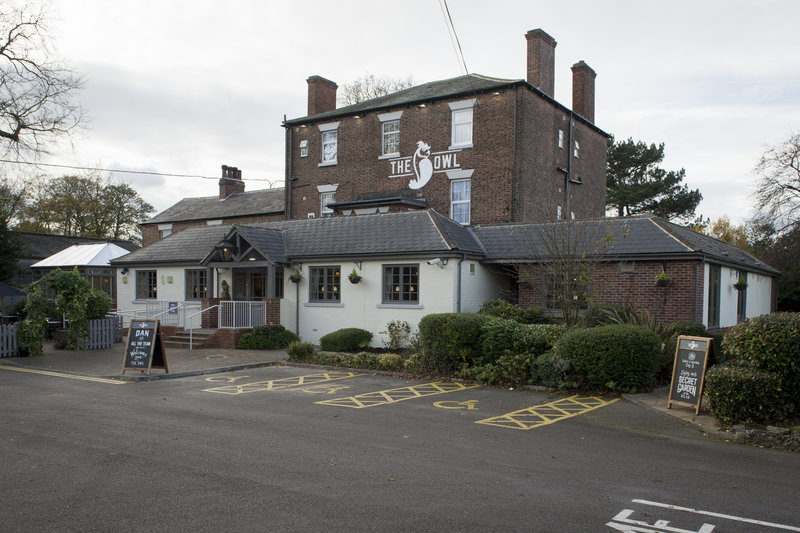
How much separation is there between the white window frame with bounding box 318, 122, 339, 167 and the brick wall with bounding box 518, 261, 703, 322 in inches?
578

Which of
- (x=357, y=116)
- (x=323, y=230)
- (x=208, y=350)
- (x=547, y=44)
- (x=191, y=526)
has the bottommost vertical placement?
(x=208, y=350)

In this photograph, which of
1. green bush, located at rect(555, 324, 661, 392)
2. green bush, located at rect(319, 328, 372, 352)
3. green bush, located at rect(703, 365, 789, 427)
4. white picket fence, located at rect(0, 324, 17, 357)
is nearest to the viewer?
green bush, located at rect(703, 365, 789, 427)

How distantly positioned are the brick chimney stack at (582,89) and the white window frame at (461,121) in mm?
7249

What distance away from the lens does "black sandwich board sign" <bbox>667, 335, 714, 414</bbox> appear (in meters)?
10.4

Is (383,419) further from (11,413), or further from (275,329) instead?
(275,329)

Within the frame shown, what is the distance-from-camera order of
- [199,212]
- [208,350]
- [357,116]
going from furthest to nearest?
[199,212]
[357,116]
[208,350]

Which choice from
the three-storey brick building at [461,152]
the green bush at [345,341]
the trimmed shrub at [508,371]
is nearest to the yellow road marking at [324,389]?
the trimmed shrub at [508,371]

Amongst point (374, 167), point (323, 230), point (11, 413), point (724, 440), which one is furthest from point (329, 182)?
point (724, 440)

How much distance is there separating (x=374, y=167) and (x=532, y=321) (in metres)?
12.9

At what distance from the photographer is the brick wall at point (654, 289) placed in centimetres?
1664

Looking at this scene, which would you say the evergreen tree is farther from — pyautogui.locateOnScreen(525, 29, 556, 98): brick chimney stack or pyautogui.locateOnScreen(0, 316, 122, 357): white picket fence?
pyautogui.locateOnScreen(0, 316, 122, 357): white picket fence

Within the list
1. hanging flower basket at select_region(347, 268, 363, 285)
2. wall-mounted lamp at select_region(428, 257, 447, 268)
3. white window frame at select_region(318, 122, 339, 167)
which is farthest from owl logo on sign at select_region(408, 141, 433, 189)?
wall-mounted lamp at select_region(428, 257, 447, 268)

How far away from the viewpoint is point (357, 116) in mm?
28797

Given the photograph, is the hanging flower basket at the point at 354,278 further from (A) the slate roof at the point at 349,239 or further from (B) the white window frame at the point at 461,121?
(B) the white window frame at the point at 461,121
